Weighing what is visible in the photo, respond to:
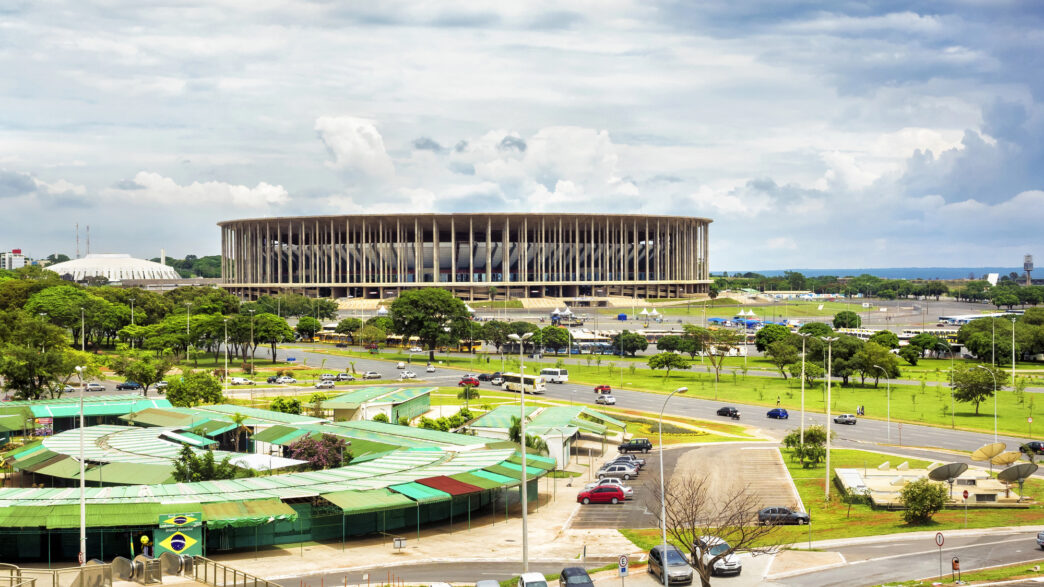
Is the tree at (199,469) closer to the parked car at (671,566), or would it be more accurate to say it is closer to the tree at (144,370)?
the parked car at (671,566)

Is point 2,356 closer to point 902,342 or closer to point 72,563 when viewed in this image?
point 72,563

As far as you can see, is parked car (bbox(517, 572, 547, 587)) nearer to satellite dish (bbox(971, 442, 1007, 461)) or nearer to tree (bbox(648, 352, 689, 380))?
satellite dish (bbox(971, 442, 1007, 461))

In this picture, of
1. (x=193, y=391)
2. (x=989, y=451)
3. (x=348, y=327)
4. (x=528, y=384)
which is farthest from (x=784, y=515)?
(x=348, y=327)

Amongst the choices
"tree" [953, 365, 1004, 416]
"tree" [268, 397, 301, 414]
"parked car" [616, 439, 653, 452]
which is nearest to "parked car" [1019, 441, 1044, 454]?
"tree" [953, 365, 1004, 416]

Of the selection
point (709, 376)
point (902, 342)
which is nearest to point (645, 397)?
point (709, 376)

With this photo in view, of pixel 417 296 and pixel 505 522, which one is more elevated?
pixel 417 296

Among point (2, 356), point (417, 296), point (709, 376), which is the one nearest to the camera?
point (2, 356)

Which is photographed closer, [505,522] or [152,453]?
[505,522]

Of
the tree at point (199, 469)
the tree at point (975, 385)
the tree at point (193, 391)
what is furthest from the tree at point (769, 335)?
the tree at point (199, 469)
